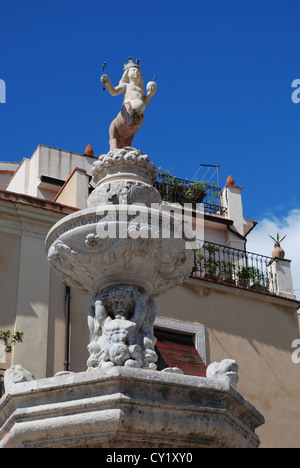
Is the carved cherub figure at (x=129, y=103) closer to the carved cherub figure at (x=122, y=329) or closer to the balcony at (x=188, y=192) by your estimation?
the carved cherub figure at (x=122, y=329)

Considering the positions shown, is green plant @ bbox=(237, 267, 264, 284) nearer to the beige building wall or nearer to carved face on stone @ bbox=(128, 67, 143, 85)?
the beige building wall

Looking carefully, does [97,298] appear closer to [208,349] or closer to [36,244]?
[36,244]

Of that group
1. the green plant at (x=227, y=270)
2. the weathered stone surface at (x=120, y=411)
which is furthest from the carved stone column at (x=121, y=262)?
the green plant at (x=227, y=270)

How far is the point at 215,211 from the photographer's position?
2138 centimetres

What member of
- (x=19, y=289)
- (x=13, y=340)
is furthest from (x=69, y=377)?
(x=19, y=289)

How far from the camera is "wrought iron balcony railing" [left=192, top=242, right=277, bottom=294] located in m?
16.2

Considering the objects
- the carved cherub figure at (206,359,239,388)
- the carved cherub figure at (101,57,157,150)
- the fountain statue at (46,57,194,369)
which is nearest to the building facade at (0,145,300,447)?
the carved cherub figure at (101,57,157,150)

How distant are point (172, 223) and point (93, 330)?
1.19 metres

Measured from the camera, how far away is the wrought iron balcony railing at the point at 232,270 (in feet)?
53.3

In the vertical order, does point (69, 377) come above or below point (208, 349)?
below

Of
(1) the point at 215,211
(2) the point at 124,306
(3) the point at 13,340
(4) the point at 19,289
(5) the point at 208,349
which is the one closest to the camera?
(2) the point at 124,306

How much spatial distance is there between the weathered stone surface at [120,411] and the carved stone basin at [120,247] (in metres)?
1.29

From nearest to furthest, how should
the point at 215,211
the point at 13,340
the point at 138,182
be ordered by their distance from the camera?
the point at 138,182 < the point at 13,340 < the point at 215,211

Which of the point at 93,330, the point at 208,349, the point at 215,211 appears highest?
the point at 215,211
